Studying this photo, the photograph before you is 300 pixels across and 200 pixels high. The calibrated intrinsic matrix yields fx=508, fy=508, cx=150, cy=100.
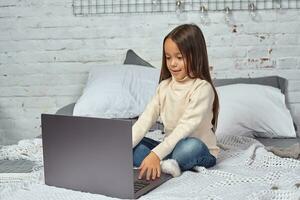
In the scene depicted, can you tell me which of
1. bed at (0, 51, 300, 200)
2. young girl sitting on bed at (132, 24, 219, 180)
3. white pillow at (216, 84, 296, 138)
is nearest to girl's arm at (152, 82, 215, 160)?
young girl sitting on bed at (132, 24, 219, 180)

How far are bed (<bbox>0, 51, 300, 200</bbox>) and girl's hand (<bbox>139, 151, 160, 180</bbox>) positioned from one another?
5 centimetres

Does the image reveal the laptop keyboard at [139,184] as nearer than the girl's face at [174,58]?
Yes

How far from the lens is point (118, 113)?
2.29 metres

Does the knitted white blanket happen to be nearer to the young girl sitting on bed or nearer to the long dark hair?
the young girl sitting on bed

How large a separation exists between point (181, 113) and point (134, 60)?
109cm

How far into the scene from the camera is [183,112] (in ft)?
5.27

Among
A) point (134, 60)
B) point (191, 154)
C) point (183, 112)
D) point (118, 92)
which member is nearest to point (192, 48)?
point (183, 112)

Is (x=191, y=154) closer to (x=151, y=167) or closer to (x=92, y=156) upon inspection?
(x=151, y=167)

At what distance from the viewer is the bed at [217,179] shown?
1292mm

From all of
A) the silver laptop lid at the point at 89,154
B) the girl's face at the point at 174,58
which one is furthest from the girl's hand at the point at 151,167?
the girl's face at the point at 174,58

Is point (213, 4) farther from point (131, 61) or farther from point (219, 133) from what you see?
point (219, 133)

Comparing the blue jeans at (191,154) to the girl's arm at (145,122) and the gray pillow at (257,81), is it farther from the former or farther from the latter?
the gray pillow at (257,81)

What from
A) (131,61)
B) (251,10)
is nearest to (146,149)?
(131,61)

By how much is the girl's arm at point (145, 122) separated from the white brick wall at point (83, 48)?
1068 millimetres
